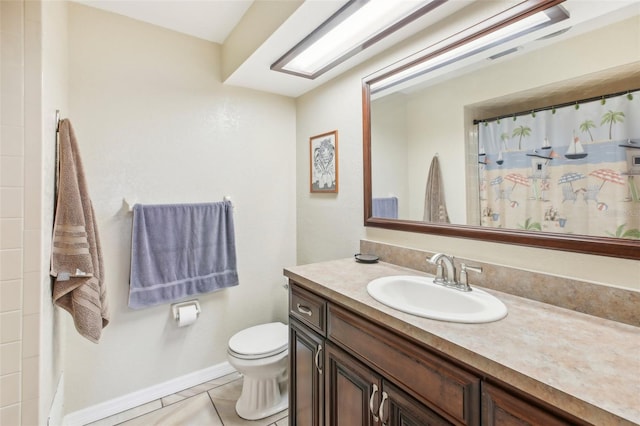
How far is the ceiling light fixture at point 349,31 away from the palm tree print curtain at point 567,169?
2.09 ft

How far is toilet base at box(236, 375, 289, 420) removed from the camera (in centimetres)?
177

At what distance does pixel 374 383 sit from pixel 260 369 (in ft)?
3.12

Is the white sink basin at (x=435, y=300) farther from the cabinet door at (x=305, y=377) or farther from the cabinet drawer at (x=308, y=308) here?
the cabinet door at (x=305, y=377)

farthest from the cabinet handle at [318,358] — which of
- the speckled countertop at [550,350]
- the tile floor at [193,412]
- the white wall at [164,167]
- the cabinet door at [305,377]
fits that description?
the white wall at [164,167]

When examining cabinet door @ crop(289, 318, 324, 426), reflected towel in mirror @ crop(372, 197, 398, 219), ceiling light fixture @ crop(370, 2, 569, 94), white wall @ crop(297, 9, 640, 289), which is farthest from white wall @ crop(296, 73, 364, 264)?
cabinet door @ crop(289, 318, 324, 426)

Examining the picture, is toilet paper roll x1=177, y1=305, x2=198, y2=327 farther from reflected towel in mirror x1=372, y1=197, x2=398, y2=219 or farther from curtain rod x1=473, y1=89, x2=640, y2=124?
curtain rod x1=473, y1=89, x2=640, y2=124

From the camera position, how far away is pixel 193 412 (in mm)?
1803

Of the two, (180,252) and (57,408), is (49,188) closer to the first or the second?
(180,252)

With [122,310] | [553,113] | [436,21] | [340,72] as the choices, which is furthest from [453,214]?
[122,310]

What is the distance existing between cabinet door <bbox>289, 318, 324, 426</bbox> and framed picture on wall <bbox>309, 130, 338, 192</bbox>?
1010 millimetres

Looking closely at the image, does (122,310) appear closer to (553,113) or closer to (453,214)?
(453,214)

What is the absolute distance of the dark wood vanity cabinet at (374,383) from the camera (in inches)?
27.9

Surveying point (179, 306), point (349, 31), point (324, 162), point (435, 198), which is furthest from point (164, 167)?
point (435, 198)

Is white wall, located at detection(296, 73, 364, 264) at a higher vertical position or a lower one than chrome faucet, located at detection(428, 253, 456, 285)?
higher
